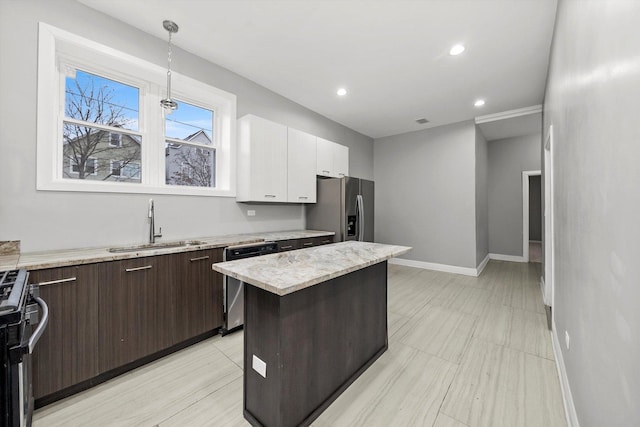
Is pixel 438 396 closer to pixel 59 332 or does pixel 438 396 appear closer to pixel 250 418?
pixel 250 418

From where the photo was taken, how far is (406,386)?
73.5 inches

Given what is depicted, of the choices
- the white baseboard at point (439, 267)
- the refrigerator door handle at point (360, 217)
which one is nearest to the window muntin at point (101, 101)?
the refrigerator door handle at point (360, 217)

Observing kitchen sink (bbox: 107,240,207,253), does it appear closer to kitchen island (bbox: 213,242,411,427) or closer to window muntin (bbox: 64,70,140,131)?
window muntin (bbox: 64,70,140,131)

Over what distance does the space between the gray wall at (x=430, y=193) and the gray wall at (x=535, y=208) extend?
18.6ft

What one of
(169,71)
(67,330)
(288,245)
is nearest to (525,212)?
(288,245)

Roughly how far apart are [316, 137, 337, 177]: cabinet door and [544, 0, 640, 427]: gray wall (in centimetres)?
292

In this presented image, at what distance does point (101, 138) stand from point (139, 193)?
0.61 metres

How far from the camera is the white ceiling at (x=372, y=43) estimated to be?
7.20 ft

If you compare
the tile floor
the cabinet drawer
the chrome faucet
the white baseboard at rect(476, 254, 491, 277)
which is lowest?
the tile floor

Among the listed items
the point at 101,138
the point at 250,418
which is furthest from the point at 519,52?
the point at 101,138

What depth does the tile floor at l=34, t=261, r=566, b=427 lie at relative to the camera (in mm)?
1585

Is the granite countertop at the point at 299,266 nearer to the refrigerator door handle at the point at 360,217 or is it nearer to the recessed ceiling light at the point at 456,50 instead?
the refrigerator door handle at the point at 360,217

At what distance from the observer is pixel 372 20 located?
7.63 feet

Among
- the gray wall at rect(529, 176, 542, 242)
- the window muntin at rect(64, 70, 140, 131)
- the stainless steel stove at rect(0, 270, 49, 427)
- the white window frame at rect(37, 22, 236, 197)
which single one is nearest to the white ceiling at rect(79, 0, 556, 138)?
the white window frame at rect(37, 22, 236, 197)
